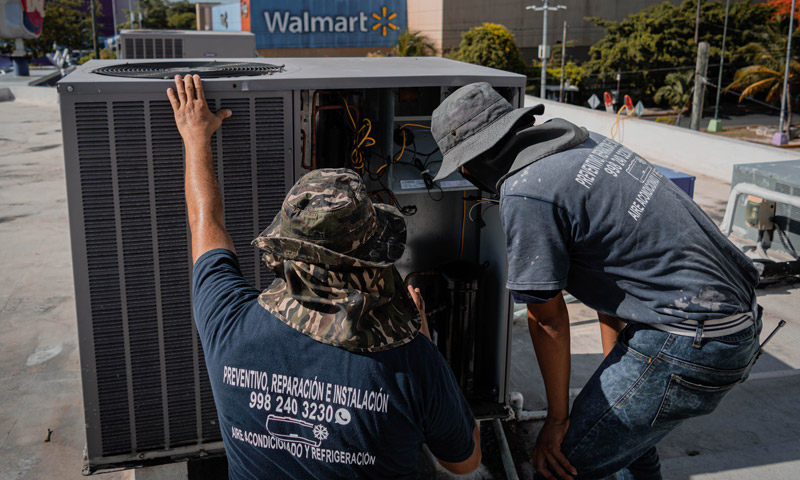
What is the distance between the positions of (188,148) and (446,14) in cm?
4498

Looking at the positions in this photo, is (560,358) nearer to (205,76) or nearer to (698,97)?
(205,76)

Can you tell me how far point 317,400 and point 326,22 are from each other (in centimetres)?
4832

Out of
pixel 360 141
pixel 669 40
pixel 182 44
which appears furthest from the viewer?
pixel 669 40

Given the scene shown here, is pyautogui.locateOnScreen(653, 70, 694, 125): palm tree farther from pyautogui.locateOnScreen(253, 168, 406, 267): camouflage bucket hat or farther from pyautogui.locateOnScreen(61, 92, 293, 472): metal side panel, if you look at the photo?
pyautogui.locateOnScreen(253, 168, 406, 267): camouflage bucket hat

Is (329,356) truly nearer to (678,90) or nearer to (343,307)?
(343,307)

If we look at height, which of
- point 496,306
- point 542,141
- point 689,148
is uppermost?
point 542,141

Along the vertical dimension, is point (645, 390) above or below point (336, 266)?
below

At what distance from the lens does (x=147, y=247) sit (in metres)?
2.89

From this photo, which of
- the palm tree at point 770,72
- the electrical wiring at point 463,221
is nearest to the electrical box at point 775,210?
the electrical wiring at point 463,221

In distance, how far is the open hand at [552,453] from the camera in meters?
2.45

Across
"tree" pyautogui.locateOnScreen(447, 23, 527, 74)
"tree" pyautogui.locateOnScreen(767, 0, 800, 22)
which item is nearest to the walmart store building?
"tree" pyautogui.locateOnScreen(447, 23, 527, 74)

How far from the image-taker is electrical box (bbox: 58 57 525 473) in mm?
2754

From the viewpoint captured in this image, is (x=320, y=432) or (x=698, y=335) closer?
(x=320, y=432)

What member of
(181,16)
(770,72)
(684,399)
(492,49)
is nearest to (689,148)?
(684,399)
